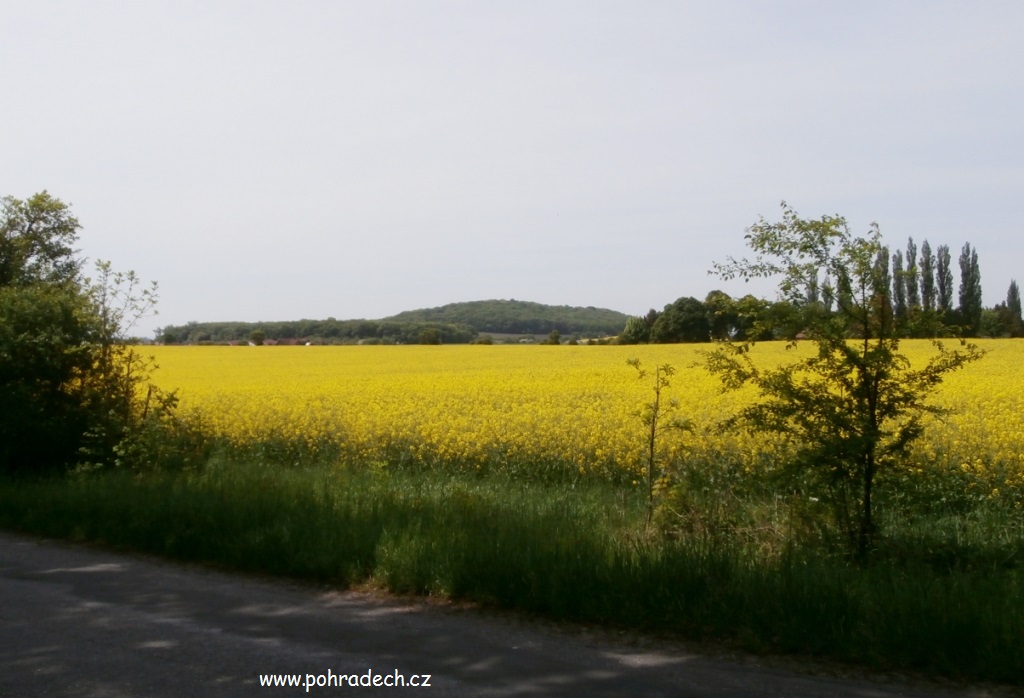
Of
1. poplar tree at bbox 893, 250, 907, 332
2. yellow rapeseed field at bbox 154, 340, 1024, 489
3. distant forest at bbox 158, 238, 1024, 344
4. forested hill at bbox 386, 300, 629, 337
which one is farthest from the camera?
forested hill at bbox 386, 300, 629, 337

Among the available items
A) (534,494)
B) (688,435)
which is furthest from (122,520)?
(688,435)

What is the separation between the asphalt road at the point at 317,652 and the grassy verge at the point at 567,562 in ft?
1.06

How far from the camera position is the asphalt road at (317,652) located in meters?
5.36

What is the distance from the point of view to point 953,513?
10.3 m

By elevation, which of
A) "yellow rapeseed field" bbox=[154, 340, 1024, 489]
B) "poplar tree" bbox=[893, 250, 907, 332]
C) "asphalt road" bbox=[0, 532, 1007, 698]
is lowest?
"asphalt road" bbox=[0, 532, 1007, 698]

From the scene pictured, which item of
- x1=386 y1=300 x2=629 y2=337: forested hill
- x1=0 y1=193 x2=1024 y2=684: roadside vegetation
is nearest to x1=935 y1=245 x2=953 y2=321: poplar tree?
x1=386 y1=300 x2=629 y2=337: forested hill

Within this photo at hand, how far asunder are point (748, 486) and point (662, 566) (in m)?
2.51

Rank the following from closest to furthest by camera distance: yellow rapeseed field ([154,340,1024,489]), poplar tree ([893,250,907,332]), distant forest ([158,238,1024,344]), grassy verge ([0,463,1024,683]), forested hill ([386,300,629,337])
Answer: grassy verge ([0,463,1024,683]) → poplar tree ([893,250,907,332]) → yellow rapeseed field ([154,340,1024,489]) → distant forest ([158,238,1024,344]) → forested hill ([386,300,629,337])

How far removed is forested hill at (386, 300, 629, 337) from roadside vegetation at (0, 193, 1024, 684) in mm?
42310

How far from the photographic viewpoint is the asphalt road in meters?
5.36

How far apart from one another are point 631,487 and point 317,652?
686 cm

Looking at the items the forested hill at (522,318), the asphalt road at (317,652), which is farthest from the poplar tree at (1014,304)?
the asphalt road at (317,652)

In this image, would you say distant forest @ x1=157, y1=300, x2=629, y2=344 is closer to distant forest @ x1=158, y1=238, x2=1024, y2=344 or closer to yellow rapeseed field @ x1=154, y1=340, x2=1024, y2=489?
distant forest @ x1=158, y1=238, x2=1024, y2=344

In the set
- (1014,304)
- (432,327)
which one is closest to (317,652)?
(432,327)
